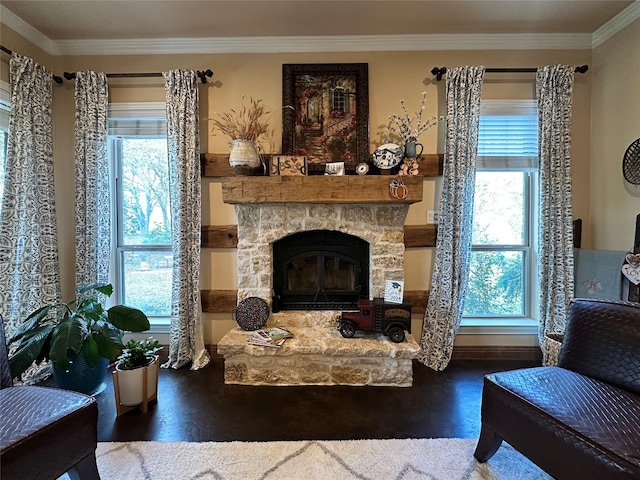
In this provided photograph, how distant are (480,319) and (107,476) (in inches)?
118

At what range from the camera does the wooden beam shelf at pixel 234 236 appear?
2854 mm

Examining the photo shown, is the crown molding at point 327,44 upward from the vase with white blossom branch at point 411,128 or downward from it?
upward

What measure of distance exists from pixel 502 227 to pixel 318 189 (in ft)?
6.04

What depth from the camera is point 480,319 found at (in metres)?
3.00

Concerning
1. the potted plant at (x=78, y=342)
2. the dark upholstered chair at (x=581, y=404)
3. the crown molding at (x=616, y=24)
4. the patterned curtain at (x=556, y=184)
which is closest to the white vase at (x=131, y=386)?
the potted plant at (x=78, y=342)

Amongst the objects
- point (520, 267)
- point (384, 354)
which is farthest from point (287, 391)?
point (520, 267)

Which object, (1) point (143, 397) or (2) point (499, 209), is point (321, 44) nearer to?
(2) point (499, 209)

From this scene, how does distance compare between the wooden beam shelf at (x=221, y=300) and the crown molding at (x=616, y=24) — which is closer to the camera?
the crown molding at (x=616, y=24)

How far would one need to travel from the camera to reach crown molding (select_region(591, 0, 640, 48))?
7.83 ft

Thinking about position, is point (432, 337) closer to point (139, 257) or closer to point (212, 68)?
point (139, 257)

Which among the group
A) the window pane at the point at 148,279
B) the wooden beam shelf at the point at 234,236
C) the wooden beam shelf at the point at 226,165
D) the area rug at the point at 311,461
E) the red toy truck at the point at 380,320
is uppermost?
the wooden beam shelf at the point at 226,165

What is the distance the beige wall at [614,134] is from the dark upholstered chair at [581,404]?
135cm

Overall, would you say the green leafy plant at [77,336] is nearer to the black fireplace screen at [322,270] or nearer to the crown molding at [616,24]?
the black fireplace screen at [322,270]

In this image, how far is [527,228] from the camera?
2.99 meters
